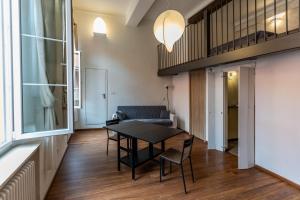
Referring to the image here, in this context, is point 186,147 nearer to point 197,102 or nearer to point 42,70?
point 42,70

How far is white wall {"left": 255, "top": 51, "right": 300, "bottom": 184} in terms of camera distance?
285cm

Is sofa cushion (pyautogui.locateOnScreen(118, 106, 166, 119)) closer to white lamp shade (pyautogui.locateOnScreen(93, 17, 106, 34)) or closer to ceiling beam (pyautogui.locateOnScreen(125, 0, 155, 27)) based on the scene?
white lamp shade (pyautogui.locateOnScreen(93, 17, 106, 34))

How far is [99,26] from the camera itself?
21.5 feet

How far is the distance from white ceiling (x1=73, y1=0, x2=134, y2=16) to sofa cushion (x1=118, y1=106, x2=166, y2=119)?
3.26m

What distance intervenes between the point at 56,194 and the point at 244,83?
11.4 feet

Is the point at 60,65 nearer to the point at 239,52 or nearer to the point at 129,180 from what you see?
the point at 129,180

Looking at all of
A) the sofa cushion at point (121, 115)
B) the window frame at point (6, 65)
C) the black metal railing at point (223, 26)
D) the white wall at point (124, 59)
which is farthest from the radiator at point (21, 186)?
the white wall at point (124, 59)

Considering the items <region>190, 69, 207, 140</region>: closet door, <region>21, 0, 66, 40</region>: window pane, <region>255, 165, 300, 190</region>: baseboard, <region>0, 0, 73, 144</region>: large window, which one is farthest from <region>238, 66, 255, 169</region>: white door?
<region>21, 0, 66, 40</region>: window pane

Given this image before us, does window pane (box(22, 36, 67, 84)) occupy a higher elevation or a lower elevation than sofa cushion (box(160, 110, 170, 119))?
higher

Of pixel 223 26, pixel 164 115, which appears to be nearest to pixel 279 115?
pixel 223 26

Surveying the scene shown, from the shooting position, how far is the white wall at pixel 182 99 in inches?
247

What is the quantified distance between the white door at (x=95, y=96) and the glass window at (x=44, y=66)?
428cm

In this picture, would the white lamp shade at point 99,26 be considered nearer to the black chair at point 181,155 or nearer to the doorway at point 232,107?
the doorway at point 232,107

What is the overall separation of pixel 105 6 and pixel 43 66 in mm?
4619
